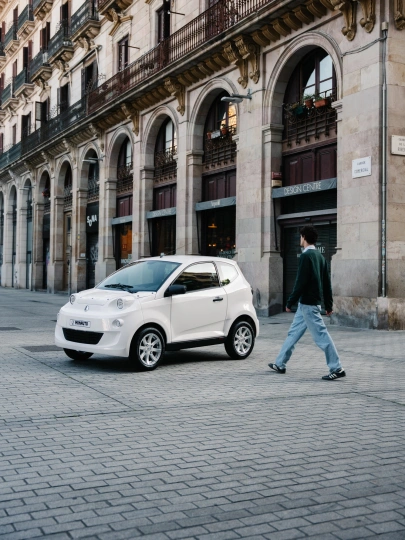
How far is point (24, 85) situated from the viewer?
145ft

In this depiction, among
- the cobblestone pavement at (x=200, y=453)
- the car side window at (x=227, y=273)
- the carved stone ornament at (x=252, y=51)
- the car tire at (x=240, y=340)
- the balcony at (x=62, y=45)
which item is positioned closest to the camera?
the cobblestone pavement at (x=200, y=453)

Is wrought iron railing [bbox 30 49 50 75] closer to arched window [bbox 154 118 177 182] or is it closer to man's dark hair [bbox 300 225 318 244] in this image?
arched window [bbox 154 118 177 182]

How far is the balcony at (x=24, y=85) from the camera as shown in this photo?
43938 mm

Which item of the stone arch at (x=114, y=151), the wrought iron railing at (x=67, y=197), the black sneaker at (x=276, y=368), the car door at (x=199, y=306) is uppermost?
the stone arch at (x=114, y=151)

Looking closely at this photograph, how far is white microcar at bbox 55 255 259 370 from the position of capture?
9.24 m

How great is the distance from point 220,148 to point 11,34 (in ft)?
103

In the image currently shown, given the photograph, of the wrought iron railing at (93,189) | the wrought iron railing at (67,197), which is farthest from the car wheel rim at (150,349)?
the wrought iron railing at (67,197)

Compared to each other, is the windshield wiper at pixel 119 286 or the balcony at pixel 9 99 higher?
the balcony at pixel 9 99

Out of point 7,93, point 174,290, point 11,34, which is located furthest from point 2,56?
point 174,290

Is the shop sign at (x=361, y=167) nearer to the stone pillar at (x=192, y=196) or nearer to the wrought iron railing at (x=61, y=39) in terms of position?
the stone pillar at (x=192, y=196)

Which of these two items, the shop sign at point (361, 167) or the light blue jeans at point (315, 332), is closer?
A: the light blue jeans at point (315, 332)

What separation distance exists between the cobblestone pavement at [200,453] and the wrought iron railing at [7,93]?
1661 inches

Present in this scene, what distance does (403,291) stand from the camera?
15.3 meters

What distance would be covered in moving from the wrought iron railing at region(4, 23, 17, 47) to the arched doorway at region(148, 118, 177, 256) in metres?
25.2
